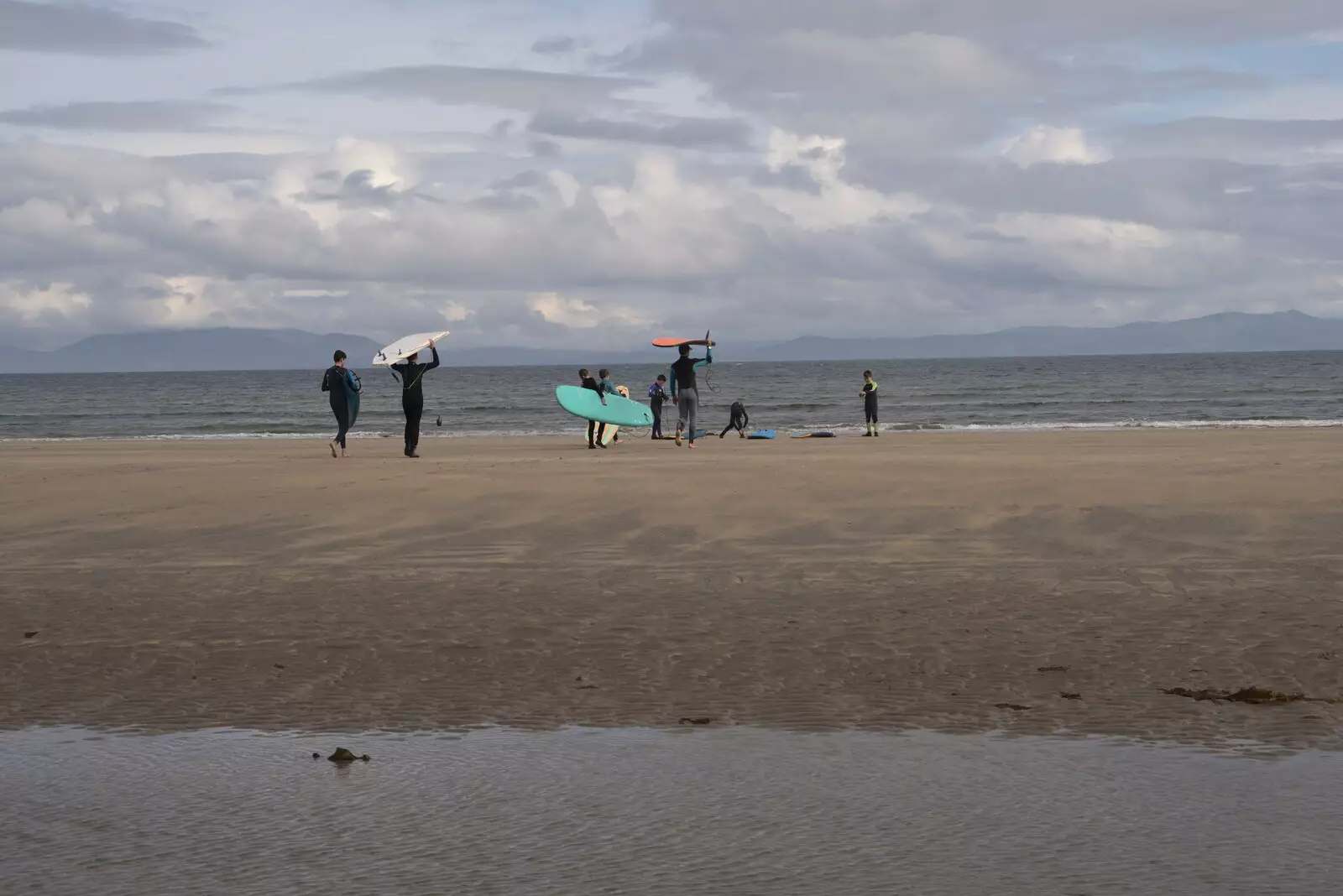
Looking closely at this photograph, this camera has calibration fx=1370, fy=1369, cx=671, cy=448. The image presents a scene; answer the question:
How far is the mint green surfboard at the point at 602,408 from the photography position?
2891 cm

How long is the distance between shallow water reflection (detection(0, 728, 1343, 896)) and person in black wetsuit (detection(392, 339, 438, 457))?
17664mm

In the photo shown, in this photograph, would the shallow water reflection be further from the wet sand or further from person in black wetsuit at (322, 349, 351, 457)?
person in black wetsuit at (322, 349, 351, 457)

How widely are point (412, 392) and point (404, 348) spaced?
886 mm

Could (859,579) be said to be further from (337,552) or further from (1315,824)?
(1315,824)

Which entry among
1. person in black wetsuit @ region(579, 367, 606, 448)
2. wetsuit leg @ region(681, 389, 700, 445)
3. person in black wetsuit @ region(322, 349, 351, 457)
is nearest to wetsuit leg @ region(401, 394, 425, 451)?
person in black wetsuit @ region(322, 349, 351, 457)

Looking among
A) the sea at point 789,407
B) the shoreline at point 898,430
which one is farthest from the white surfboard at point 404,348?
the shoreline at point 898,430

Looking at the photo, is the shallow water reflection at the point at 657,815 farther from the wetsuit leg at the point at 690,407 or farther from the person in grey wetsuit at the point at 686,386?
the wetsuit leg at the point at 690,407

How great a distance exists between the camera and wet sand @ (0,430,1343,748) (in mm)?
6613

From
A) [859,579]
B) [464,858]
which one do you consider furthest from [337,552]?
[464,858]

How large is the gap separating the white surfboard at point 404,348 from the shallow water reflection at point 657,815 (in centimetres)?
1792

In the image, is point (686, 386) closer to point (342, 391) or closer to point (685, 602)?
point (342, 391)

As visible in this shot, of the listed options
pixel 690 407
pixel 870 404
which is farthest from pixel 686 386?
pixel 870 404

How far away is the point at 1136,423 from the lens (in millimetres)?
48500

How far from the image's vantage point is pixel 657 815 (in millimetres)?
4887
